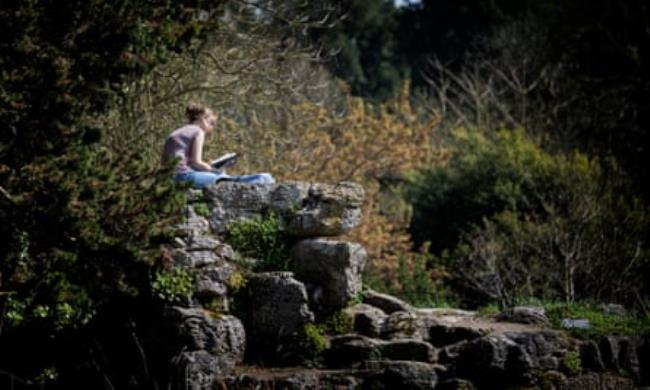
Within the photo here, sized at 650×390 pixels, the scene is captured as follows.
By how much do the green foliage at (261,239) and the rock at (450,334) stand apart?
1726 millimetres

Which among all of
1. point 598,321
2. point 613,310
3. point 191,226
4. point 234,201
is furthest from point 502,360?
point 191,226

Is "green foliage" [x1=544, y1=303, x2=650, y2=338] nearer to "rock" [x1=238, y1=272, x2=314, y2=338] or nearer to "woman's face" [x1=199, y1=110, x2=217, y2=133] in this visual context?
"rock" [x1=238, y1=272, x2=314, y2=338]

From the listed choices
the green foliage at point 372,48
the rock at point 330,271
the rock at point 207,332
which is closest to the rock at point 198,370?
the rock at point 207,332

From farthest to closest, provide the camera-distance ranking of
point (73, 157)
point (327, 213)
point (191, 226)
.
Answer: point (327, 213), point (191, 226), point (73, 157)

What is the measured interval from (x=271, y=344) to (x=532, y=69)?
17.3 meters

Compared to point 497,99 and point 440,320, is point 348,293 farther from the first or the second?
point 497,99

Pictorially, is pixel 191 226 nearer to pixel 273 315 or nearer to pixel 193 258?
pixel 193 258

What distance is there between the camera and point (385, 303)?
37.1 feet

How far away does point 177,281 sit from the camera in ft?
33.2

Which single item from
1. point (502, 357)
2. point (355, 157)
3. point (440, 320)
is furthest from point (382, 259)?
point (502, 357)

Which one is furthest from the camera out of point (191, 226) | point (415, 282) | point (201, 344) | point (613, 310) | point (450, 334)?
point (415, 282)

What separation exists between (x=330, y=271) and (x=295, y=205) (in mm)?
923

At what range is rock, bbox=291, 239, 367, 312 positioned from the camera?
10.6m

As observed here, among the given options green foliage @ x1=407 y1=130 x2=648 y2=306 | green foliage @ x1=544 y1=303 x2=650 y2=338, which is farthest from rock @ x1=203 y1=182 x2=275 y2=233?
green foliage @ x1=407 y1=130 x2=648 y2=306
